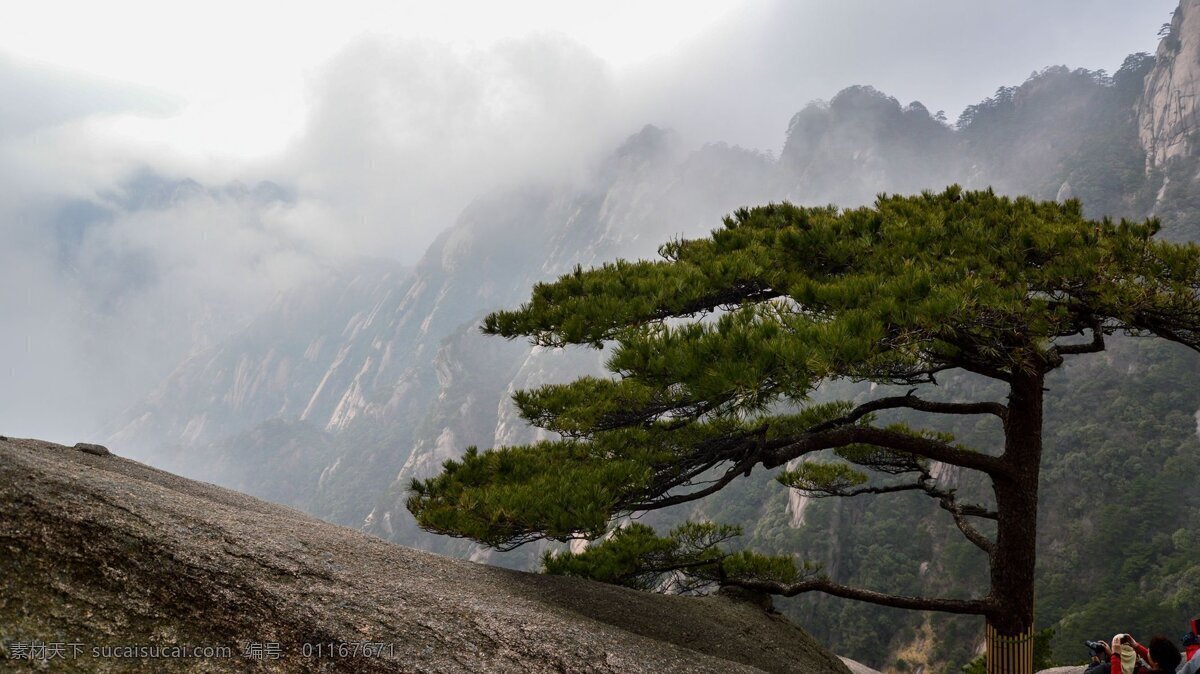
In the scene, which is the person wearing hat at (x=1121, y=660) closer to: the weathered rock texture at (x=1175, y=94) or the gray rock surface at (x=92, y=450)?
the gray rock surface at (x=92, y=450)

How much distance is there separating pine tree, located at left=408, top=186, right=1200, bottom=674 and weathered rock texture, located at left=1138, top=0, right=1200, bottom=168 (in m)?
121

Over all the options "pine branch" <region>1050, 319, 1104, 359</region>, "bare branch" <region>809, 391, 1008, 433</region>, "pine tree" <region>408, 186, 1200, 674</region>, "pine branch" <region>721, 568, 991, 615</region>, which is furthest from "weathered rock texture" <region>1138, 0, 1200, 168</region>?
"pine branch" <region>721, 568, 991, 615</region>

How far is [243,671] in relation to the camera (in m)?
3.21

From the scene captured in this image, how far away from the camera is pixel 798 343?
3.86 metres

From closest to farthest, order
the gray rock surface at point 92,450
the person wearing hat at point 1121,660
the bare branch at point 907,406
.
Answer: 1. the person wearing hat at point 1121,660
2. the bare branch at point 907,406
3. the gray rock surface at point 92,450

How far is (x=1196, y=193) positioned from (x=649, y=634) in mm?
114272

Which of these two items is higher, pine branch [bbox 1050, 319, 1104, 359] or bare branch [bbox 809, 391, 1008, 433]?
pine branch [bbox 1050, 319, 1104, 359]

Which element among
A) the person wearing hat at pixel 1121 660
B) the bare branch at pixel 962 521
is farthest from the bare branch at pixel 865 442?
the person wearing hat at pixel 1121 660

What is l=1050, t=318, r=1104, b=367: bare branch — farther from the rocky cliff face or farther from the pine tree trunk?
the rocky cliff face

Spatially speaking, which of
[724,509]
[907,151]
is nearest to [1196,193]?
[724,509]

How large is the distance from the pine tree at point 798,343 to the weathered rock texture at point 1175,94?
121116mm

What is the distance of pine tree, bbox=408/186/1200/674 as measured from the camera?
4195 mm

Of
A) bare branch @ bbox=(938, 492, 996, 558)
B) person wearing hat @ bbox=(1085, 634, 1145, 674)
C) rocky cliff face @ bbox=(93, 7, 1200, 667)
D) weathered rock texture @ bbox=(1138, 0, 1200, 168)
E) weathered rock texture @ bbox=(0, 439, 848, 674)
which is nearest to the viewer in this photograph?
weathered rock texture @ bbox=(0, 439, 848, 674)

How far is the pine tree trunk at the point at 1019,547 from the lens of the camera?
6.61 metres
